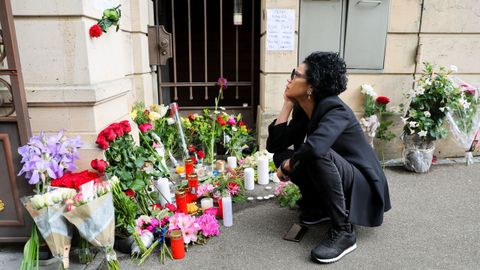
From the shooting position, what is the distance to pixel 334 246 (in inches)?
97.6

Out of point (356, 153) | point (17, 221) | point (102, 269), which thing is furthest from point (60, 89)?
point (356, 153)

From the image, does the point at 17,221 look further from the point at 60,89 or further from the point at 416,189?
the point at 416,189

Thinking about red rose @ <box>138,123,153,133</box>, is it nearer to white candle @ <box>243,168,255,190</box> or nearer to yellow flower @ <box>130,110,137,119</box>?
yellow flower @ <box>130,110,137,119</box>

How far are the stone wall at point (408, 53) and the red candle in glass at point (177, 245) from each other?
2.13 meters

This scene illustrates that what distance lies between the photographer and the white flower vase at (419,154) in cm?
398

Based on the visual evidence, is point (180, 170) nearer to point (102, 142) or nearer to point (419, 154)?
point (102, 142)

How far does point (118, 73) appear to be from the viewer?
323 cm

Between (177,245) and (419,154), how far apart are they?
2834 mm

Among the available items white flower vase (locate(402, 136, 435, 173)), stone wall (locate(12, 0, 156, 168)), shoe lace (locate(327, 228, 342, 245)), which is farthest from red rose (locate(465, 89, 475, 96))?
stone wall (locate(12, 0, 156, 168))

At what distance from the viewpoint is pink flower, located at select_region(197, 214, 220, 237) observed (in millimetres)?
2709

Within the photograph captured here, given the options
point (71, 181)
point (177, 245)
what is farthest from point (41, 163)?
point (177, 245)

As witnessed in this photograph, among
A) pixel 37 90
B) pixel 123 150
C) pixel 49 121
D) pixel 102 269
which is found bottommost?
pixel 102 269

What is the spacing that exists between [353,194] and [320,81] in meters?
0.79

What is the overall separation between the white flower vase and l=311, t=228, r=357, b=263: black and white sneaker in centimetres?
182
